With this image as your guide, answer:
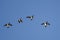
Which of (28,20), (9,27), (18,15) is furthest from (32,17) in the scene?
(9,27)

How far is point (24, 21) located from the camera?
2150 millimetres

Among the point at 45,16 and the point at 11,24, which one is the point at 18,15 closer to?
the point at 11,24

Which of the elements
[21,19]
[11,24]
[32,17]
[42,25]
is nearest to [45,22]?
[42,25]

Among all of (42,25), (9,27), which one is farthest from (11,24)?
(42,25)

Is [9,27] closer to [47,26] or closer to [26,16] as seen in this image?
[26,16]

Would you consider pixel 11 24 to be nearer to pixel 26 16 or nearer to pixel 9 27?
pixel 9 27

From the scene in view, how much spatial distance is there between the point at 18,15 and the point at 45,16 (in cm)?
41

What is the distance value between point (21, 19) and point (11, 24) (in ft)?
0.57

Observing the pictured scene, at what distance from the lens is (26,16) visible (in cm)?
216

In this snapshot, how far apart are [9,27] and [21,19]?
0.22 metres

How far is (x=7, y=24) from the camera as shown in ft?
7.11

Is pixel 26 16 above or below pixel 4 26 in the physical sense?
above

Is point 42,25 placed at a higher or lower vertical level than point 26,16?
lower

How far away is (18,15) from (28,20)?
0.18m
